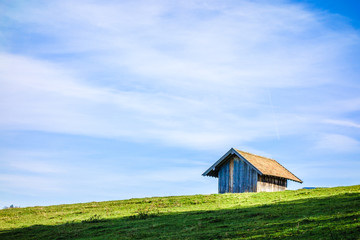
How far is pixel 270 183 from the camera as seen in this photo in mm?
49125

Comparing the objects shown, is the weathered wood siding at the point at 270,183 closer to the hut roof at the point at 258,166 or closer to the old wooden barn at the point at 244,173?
the old wooden barn at the point at 244,173

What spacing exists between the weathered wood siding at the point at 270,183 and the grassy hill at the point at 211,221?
9553 millimetres

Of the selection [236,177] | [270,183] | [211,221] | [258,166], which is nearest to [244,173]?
[236,177]

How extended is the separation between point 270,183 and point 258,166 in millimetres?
3950

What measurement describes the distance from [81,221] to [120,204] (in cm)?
1000

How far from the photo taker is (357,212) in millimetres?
19234

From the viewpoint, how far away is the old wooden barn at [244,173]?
1827 inches

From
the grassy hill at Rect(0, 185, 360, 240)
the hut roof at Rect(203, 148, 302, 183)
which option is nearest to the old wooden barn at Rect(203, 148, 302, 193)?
the hut roof at Rect(203, 148, 302, 183)

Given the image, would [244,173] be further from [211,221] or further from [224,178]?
[211,221]

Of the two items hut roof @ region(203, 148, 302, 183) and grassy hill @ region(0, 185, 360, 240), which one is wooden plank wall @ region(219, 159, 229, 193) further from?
grassy hill @ region(0, 185, 360, 240)

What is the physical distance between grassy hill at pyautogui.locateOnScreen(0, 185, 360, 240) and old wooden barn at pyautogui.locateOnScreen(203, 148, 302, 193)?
8.81 meters

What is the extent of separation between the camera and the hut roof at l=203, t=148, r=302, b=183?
46.8 m

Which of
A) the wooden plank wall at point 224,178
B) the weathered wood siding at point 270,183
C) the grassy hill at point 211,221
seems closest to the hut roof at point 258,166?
the wooden plank wall at point 224,178

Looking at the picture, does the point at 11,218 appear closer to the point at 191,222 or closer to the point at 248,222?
the point at 191,222
